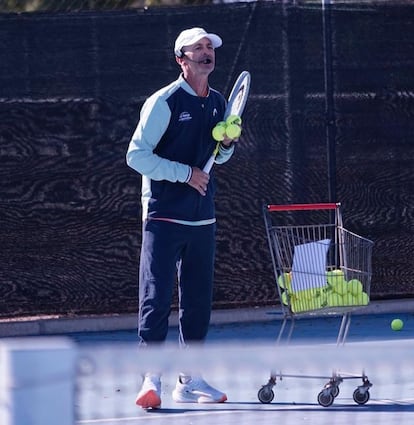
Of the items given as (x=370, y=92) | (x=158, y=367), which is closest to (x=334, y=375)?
(x=370, y=92)

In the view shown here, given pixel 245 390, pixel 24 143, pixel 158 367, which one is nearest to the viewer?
pixel 158 367

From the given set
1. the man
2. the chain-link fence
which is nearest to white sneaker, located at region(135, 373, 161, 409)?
the man

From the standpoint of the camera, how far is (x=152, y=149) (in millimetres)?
5680

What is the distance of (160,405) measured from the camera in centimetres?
583

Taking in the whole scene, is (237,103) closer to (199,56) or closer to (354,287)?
(199,56)

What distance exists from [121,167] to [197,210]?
1.98 m

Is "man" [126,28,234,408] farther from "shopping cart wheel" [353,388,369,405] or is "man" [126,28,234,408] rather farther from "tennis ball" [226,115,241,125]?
"shopping cart wheel" [353,388,369,405]

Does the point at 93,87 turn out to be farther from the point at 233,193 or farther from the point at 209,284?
the point at 209,284

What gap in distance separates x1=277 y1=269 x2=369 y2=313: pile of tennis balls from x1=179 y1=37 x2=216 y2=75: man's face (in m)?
1.11

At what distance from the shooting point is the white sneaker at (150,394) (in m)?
5.66

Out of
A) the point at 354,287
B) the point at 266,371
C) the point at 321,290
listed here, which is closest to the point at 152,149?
the point at 321,290

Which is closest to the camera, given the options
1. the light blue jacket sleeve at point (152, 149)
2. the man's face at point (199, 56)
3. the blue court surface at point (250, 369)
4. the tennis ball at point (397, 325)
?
the blue court surface at point (250, 369)

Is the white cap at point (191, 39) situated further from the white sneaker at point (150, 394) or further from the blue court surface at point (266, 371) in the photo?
the white sneaker at point (150, 394)

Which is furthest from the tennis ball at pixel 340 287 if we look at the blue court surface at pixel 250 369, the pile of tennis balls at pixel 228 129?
the pile of tennis balls at pixel 228 129
